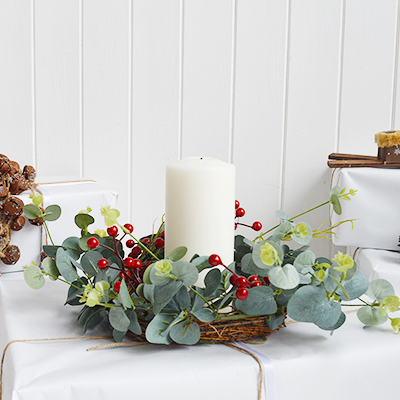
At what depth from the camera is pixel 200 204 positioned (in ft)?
1.57

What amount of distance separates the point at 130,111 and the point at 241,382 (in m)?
0.79

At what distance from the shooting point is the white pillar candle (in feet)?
1.56

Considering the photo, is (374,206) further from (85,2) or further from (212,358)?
(85,2)

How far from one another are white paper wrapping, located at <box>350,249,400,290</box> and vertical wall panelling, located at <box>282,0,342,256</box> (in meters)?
0.25

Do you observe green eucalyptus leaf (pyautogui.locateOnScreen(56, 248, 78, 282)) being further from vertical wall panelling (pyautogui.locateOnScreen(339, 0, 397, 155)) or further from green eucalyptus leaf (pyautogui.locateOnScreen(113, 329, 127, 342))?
vertical wall panelling (pyautogui.locateOnScreen(339, 0, 397, 155))

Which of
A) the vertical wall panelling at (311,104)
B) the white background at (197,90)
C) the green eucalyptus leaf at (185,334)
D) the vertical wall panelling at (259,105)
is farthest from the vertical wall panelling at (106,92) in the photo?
the green eucalyptus leaf at (185,334)

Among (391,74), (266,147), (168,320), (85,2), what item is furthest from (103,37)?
(168,320)

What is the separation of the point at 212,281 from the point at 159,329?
66 mm

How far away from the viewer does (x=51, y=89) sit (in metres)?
1.03

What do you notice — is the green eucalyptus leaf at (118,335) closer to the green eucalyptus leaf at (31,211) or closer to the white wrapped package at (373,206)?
the green eucalyptus leaf at (31,211)

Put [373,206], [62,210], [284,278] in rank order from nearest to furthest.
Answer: [284,278] < [62,210] < [373,206]

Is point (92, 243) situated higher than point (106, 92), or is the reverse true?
point (106, 92)

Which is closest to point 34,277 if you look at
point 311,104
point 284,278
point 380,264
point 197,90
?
point 284,278

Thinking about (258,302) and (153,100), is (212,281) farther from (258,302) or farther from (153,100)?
(153,100)
